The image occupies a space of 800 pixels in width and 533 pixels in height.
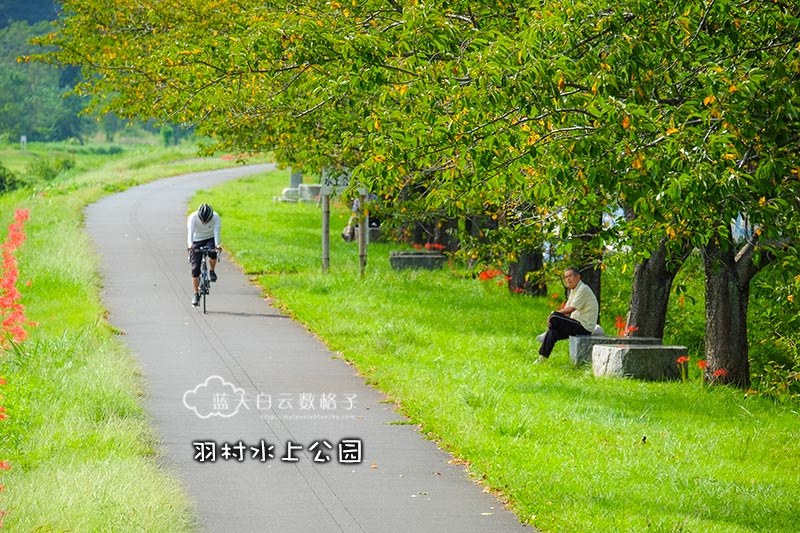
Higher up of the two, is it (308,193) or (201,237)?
(308,193)

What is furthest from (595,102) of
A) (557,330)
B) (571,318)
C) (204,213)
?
(204,213)

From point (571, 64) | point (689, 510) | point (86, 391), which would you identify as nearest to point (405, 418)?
point (86, 391)

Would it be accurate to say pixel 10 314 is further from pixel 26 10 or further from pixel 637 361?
pixel 26 10

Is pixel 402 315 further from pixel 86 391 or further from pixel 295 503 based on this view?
pixel 295 503

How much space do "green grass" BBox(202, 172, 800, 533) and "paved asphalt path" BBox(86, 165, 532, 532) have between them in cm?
33

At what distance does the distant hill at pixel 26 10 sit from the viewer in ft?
474

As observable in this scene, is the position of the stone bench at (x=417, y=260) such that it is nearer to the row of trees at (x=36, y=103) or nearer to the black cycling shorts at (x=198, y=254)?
the black cycling shorts at (x=198, y=254)

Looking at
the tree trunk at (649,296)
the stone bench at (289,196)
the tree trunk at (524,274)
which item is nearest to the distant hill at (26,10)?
the stone bench at (289,196)

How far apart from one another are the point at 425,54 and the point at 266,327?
26.8 feet

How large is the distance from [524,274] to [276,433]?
40.6ft

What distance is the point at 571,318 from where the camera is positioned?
1661 centimetres

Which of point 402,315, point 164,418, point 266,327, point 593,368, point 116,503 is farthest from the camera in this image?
point 402,315

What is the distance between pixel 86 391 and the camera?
479 inches

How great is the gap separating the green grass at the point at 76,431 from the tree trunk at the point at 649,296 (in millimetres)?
6987
